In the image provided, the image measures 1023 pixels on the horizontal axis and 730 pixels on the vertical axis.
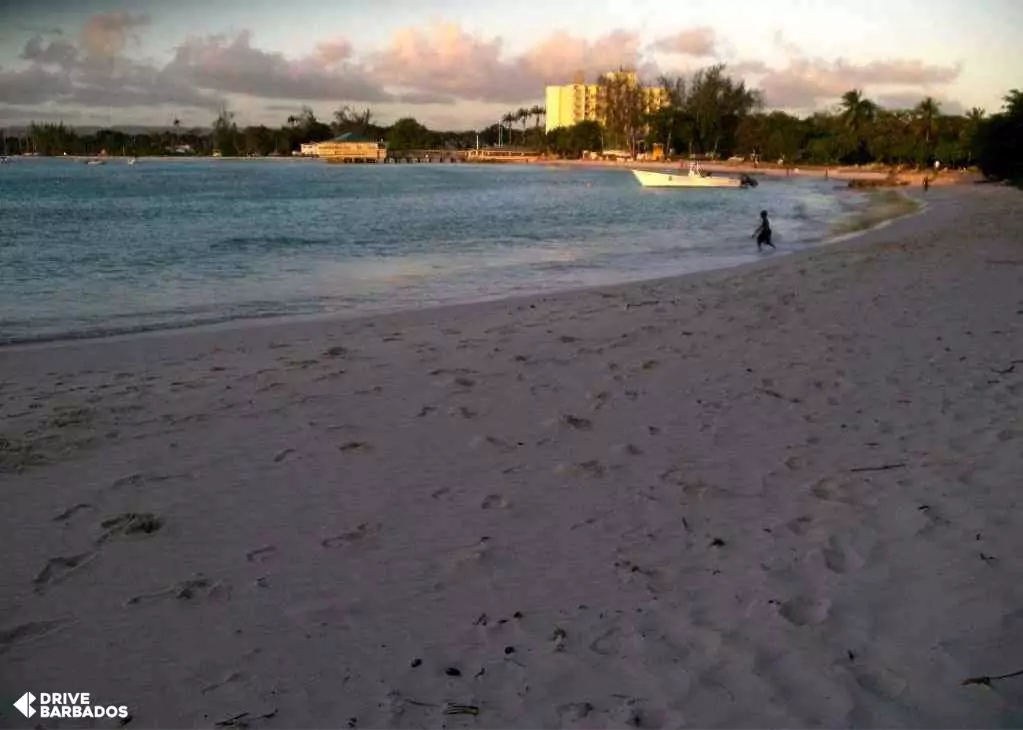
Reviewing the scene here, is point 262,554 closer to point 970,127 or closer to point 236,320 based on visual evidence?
point 236,320

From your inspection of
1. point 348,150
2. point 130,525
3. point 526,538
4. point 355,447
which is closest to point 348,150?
point 348,150

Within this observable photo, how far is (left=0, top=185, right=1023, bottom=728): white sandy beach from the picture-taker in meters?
3.21

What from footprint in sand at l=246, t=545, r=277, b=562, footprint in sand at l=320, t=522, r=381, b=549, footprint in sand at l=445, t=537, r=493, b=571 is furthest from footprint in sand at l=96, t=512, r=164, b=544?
footprint in sand at l=445, t=537, r=493, b=571

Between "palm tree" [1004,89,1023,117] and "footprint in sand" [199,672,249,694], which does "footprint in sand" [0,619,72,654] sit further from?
"palm tree" [1004,89,1023,117]

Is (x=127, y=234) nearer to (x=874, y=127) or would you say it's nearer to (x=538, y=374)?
(x=538, y=374)

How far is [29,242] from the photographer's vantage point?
28.6 metres

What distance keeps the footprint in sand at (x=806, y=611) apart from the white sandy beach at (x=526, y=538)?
1 centimetres

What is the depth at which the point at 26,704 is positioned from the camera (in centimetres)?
319

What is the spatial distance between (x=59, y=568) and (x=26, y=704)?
3.80ft

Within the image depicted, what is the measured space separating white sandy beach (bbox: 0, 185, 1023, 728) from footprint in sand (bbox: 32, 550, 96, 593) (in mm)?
16

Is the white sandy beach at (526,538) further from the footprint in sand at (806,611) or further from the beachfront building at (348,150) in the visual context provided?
the beachfront building at (348,150)

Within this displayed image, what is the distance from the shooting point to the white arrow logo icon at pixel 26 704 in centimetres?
315

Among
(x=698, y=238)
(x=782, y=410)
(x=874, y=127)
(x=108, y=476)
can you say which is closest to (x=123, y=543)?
(x=108, y=476)

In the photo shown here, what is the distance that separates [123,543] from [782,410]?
15.8ft
